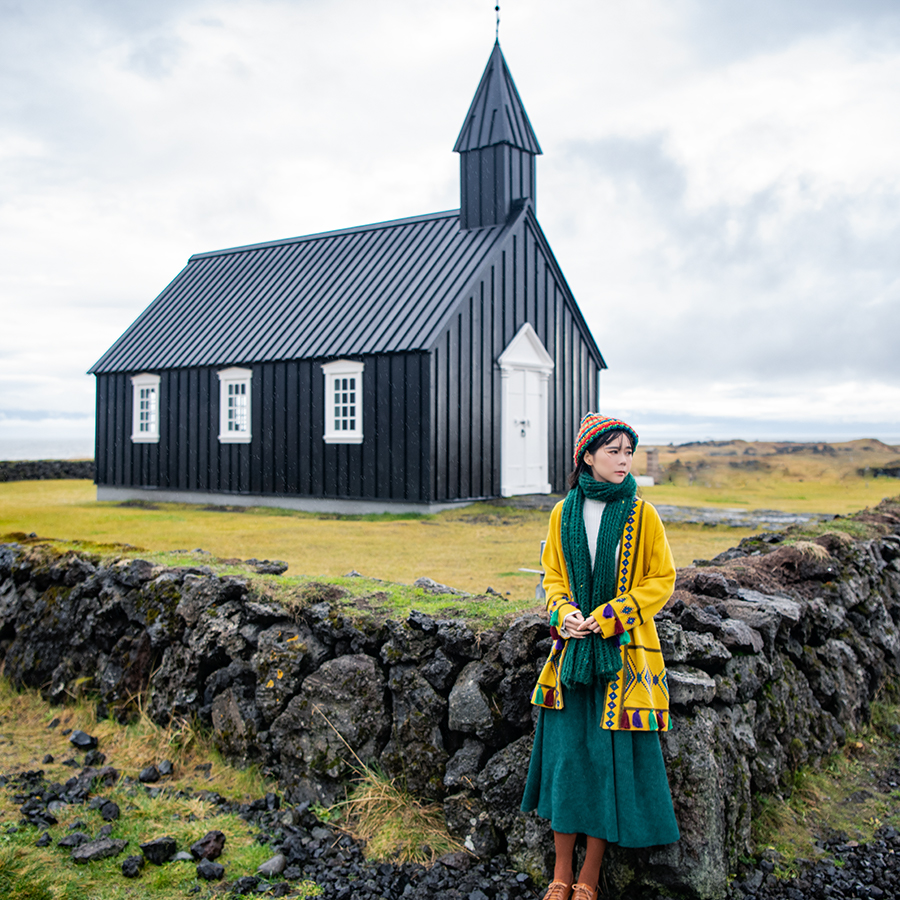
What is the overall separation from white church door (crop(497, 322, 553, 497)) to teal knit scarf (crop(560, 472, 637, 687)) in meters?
13.6

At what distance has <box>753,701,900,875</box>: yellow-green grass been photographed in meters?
4.19

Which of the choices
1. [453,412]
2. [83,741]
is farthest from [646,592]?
[453,412]

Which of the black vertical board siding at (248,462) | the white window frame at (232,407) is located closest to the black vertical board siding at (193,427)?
the white window frame at (232,407)

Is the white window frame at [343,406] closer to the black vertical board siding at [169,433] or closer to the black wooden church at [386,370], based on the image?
the black wooden church at [386,370]

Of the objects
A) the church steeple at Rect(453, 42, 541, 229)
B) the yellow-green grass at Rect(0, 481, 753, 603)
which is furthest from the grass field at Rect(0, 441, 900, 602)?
the church steeple at Rect(453, 42, 541, 229)

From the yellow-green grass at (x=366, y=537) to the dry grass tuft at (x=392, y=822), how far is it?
2.24m

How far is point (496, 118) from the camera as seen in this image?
18.0 metres

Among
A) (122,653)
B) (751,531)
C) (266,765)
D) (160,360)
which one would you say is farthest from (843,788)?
(160,360)

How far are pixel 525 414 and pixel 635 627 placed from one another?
14.6 m

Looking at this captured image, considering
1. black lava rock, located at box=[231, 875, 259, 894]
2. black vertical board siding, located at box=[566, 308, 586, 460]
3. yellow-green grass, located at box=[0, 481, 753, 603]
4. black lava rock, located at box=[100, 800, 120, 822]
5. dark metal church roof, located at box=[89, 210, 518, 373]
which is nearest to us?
black lava rock, located at box=[231, 875, 259, 894]

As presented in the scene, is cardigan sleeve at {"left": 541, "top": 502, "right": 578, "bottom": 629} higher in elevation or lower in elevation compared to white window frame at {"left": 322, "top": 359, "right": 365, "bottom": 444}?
lower

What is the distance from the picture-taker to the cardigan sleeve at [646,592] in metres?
3.50

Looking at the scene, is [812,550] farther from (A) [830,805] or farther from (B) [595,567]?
(B) [595,567]

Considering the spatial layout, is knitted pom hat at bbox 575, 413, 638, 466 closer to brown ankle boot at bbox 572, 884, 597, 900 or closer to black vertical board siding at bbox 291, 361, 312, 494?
brown ankle boot at bbox 572, 884, 597, 900
